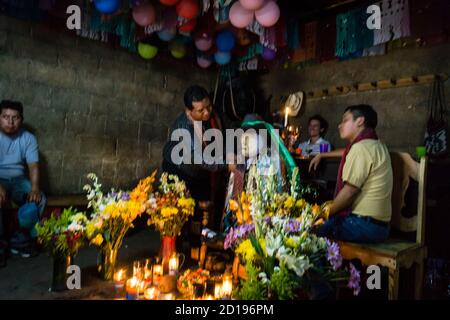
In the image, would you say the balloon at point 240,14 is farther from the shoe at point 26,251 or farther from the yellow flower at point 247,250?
the shoe at point 26,251

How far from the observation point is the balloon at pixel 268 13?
13.0 feet

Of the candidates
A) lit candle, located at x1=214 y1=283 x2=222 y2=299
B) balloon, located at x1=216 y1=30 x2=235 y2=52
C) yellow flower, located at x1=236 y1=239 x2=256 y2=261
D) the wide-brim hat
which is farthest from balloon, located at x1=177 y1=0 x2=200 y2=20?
lit candle, located at x1=214 y1=283 x2=222 y2=299

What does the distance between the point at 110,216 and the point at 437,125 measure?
4386 mm

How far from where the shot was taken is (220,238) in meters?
2.73

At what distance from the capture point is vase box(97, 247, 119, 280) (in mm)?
2506

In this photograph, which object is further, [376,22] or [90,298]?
[376,22]

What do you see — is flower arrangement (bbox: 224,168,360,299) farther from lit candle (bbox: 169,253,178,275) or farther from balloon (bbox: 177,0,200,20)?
balloon (bbox: 177,0,200,20)

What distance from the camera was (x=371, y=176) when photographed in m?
2.52

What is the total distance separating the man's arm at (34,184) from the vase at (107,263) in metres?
1.64

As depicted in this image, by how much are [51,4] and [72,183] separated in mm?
2499

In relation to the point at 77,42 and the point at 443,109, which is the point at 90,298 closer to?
the point at 77,42

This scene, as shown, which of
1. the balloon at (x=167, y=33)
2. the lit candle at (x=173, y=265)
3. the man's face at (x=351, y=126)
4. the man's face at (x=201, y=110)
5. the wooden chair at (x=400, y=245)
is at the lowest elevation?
the lit candle at (x=173, y=265)

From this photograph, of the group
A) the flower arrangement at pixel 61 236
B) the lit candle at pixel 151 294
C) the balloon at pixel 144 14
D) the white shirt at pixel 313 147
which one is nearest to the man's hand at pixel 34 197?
the flower arrangement at pixel 61 236

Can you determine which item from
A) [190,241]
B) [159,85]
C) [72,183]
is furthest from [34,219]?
[159,85]
